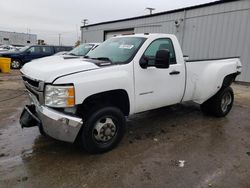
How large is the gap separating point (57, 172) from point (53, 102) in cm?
94

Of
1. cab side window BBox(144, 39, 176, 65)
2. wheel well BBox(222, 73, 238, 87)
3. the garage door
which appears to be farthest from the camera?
the garage door

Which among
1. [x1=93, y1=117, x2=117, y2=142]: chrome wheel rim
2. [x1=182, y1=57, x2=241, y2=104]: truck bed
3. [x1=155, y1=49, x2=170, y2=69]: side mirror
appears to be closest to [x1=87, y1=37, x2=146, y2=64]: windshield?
[x1=155, y1=49, x2=170, y2=69]: side mirror

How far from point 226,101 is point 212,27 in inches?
306

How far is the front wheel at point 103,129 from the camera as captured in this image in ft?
10.8

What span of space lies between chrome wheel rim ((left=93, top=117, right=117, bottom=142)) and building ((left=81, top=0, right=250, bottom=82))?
625 centimetres

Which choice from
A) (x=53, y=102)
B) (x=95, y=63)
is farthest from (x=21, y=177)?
(x=95, y=63)

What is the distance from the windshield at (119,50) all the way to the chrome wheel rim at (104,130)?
984 mm

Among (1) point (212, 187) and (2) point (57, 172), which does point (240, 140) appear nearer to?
(1) point (212, 187)

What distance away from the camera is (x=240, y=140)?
426 centimetres

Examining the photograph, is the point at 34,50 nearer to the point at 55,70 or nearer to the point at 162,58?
the point at 55,70

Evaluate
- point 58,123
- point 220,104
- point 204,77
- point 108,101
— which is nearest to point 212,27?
point 220,104

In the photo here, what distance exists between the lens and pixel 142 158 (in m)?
3.45

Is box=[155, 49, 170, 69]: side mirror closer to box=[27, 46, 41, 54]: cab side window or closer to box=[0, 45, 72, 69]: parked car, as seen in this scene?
box=[0, 45, 72, 69]: parked car

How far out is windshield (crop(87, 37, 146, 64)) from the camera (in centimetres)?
379
